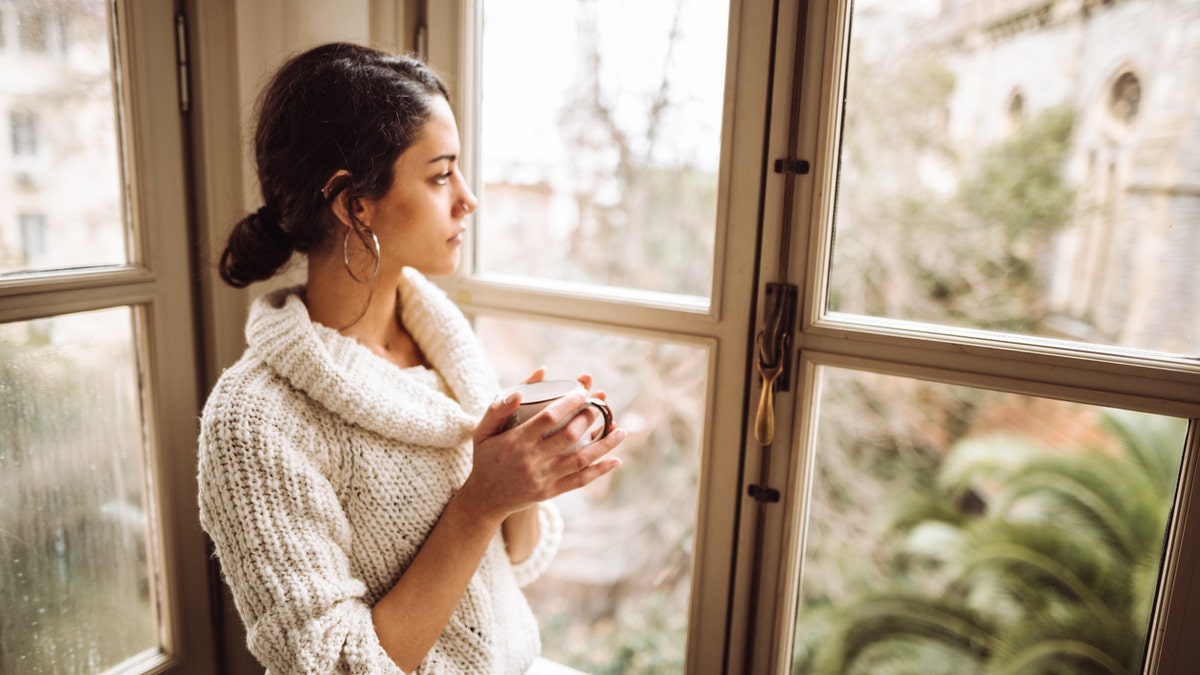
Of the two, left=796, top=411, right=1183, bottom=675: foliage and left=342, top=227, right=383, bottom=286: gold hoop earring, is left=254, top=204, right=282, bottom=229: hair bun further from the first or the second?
left=796, top=411, right=1183, bottom=675: foliage

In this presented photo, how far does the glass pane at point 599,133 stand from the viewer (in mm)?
1161

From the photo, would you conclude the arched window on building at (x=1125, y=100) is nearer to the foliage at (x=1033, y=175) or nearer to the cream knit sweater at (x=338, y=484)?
the foliage at (x=1033, y=175)

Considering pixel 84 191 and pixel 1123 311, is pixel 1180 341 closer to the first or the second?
pixel 1123 311

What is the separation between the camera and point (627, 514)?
8.41 ft

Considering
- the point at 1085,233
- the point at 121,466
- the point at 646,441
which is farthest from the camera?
the point at 646,441

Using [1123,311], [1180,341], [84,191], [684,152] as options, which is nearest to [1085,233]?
[1123,311]

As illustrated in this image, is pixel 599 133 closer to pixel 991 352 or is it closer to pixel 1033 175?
pixel 1033 175

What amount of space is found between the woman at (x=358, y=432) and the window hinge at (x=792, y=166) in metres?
0.39

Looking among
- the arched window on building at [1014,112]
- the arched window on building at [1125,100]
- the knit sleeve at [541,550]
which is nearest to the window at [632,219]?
the knit sleeve at [541,550]

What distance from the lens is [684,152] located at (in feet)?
4.76

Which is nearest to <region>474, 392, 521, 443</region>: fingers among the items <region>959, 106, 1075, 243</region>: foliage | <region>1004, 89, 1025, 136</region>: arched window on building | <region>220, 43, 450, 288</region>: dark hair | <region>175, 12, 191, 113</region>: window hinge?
<region>220, 43, 450, 288</region>: dark hair

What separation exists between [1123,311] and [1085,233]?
0.32m

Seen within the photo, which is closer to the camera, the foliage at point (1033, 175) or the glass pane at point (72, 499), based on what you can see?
the glass pane at point (72, 499)

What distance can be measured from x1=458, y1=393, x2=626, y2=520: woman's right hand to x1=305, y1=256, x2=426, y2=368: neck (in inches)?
9.0
